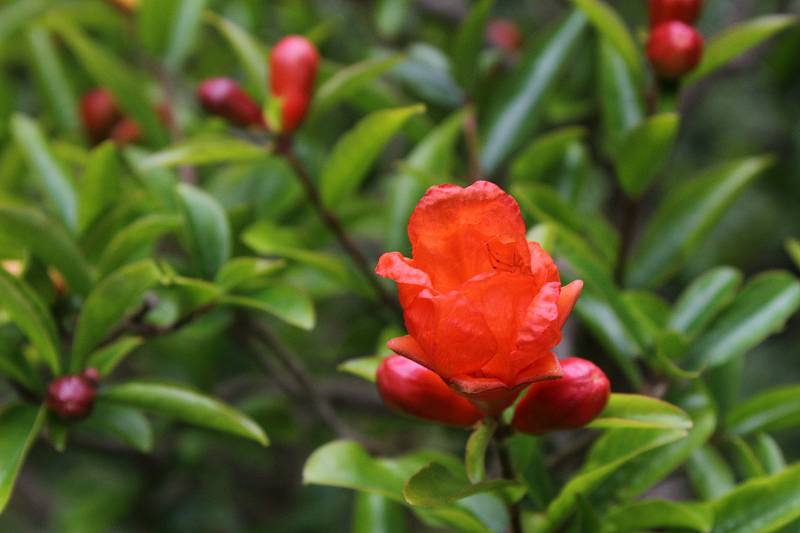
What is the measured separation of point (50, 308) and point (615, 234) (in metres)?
0.80

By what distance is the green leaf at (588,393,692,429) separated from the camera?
76cm

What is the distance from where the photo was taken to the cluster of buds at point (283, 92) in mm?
1082

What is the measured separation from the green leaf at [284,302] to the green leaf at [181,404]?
0.13 m

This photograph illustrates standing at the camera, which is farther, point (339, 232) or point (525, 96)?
point (525, 96)

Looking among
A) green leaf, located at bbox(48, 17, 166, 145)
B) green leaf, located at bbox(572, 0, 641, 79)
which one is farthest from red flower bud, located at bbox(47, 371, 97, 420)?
green leaf, located at bbox(572, 0, 641, 79)

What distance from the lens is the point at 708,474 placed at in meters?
1.04

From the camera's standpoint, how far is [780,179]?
2.32m

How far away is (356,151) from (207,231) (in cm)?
20

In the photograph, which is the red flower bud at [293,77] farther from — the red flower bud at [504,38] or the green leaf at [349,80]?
the red flower bud at [504,38]

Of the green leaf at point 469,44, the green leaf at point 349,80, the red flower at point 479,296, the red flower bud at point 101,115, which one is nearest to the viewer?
the red flower at point 479,296

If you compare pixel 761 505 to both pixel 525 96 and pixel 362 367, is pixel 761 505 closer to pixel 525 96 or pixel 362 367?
pixel 362 367

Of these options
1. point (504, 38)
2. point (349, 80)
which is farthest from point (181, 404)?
point (504, 38)

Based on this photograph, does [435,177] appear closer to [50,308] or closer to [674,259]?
[674,259]

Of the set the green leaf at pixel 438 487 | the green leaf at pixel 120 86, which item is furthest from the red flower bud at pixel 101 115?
the green leaf at pixel 438 487
